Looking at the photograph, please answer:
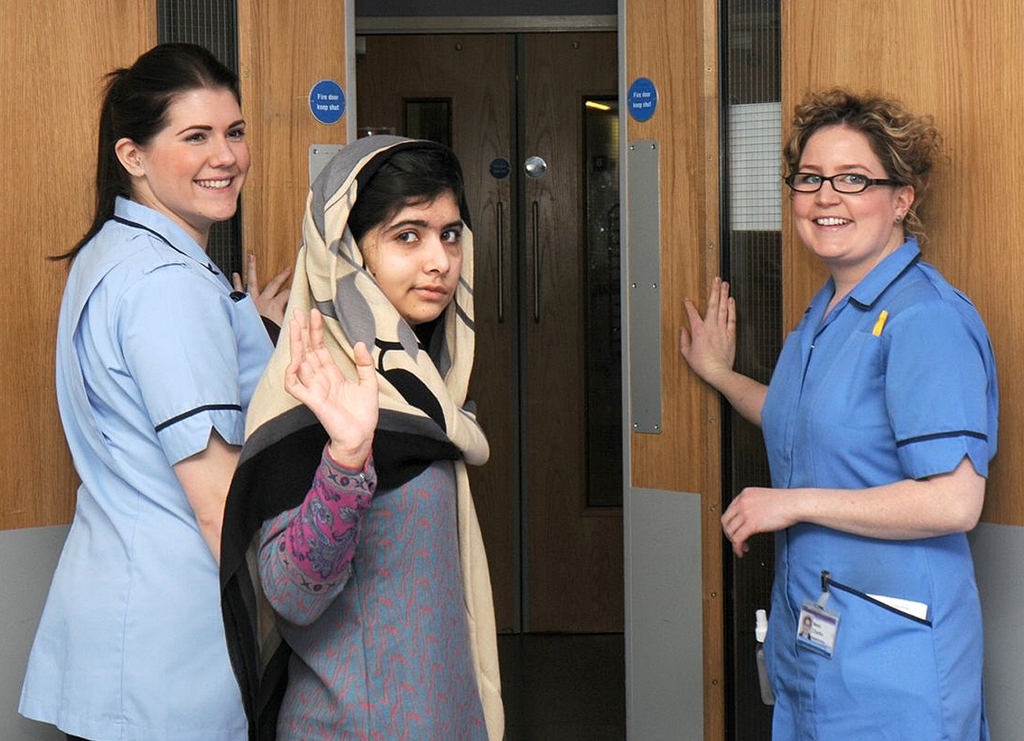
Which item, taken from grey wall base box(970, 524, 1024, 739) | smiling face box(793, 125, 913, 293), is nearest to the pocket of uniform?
grey wall base box(970, 524, 1024, 739)

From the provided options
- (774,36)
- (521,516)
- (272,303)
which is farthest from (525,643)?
(774,36)

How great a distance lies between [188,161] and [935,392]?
1.25 metres

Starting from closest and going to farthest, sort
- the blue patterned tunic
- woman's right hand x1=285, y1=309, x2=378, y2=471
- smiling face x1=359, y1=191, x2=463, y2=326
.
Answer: woman's right hand x1=285, y1=309, x2=378, y2=471
the blue patterned tunic
smiling face x1=359, y1=191, x2=463, y2=326

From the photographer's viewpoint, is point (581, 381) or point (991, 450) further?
point (581, 381)

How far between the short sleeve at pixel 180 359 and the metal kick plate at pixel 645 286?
1350 mm

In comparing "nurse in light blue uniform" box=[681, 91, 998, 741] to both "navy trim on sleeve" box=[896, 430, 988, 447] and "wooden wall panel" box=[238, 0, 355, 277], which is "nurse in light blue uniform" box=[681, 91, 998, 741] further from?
"wooden wall panel" box=[238, 0, 355, 277]

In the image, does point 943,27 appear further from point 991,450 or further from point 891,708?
point 891,708

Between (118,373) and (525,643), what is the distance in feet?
11.4

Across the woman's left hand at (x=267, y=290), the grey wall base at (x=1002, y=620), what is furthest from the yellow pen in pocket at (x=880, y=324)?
the woman's left hand at (x=267, y=290)

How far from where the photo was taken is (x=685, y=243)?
116 inches

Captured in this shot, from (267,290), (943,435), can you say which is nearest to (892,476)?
(943,435)

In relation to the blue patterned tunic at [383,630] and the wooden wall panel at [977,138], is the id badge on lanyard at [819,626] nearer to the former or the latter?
the wooden wall panel at [977,138]

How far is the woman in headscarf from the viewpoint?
158cm

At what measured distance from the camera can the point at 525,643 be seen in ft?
16.7
